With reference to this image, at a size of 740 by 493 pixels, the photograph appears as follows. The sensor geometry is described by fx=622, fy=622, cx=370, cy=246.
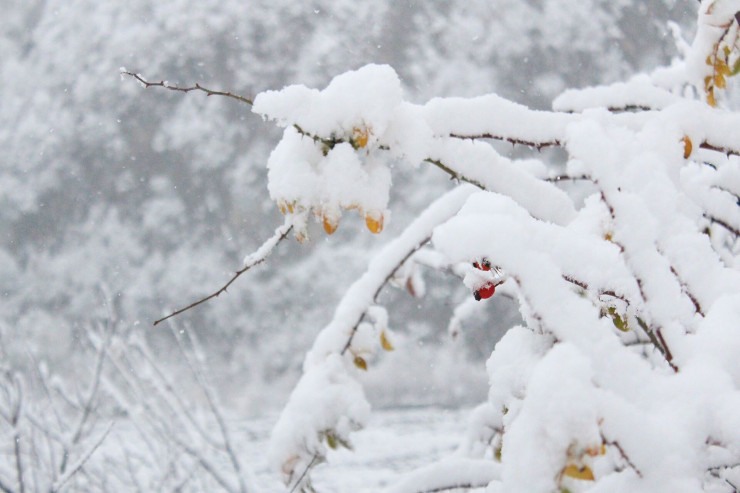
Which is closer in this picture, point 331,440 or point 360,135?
point 360,135

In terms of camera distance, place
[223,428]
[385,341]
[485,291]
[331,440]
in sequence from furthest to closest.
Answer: [223,428], [385,341], [331,440], [485,291]

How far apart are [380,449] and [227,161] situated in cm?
241

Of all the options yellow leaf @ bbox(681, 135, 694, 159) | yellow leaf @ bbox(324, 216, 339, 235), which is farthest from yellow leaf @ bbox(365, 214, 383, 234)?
yellow leaf @ bbox(681, 135, 694, 159)

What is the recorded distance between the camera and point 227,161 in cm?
466

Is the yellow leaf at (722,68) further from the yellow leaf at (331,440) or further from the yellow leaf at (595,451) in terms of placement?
the yellow leaf at (331,440)

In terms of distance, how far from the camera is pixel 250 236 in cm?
456

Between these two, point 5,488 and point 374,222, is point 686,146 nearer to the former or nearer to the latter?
point 374,222

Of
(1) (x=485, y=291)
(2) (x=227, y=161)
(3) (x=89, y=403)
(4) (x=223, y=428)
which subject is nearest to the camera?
(1) (x=485, y=291)

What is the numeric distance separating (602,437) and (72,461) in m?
1.73

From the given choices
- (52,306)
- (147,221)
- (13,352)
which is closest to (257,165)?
(147,221)

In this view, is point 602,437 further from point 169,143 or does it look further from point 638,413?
point 169,143

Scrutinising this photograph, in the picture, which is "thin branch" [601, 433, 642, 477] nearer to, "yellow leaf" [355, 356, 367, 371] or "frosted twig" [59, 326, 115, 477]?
"yellow leaf" [355, 356, 367, 371]

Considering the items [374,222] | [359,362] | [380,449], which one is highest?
[380,449]

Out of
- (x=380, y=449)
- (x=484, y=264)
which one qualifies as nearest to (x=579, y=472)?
(x=484, y=264)
